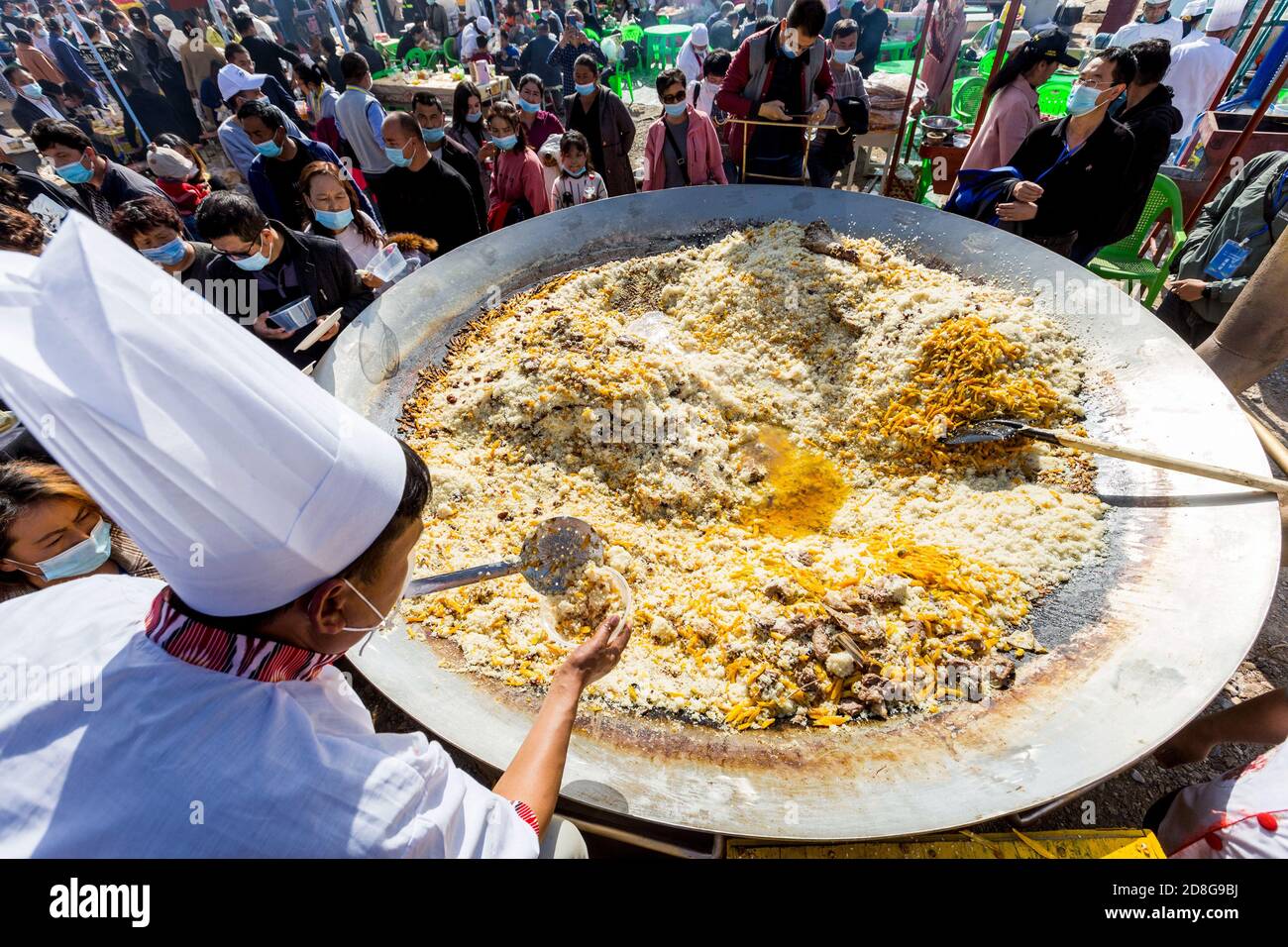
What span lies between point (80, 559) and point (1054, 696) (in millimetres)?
4019

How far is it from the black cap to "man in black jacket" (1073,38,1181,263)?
807 millimetres

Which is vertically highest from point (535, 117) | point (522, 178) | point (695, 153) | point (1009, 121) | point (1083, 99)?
point (1083, 99)

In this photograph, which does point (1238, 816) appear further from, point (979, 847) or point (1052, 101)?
point (1052, 101)

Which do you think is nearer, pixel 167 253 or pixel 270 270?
pixel 167 253

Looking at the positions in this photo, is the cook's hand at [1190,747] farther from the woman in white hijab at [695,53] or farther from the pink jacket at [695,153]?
the woman in white hijab at [695,53]

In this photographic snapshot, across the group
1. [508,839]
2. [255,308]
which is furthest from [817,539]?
[255,308]

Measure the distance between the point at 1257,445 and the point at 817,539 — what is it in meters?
2.08

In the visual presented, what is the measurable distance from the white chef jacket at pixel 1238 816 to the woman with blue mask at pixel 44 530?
14.6 ft

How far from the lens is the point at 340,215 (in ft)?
14.5

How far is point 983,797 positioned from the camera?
1963 millimetres

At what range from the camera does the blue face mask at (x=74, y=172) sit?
488 cm

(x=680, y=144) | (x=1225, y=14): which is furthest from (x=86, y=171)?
(x=1225, y=14)

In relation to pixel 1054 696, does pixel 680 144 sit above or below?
above

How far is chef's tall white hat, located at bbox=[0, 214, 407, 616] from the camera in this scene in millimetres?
1014
